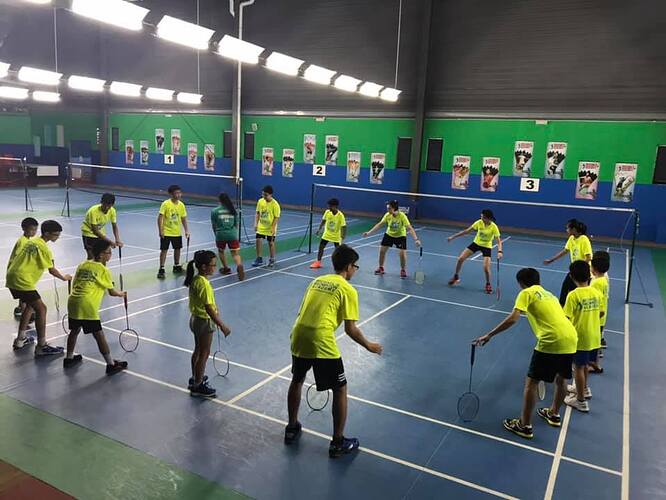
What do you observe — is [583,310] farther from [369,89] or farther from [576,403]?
[369,89]

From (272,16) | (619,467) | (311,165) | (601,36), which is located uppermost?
(272,16)

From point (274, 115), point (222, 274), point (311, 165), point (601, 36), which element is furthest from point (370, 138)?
point (222, 274)

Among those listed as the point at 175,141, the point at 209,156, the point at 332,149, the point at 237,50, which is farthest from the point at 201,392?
the point at 175,141

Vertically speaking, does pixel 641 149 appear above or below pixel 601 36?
below

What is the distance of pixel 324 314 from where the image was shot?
205 inches

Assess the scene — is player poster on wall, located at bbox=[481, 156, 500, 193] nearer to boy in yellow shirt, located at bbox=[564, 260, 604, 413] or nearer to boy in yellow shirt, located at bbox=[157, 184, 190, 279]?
boy in yellow shirt, located at bbox=[157, 184, 190, 279]

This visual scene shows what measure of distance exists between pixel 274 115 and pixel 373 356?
21275 mm

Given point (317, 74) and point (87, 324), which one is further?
point (317, 74)

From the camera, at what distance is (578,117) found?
67.6ft

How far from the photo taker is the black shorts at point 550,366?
579 cm

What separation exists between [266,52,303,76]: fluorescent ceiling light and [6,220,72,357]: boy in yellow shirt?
Result: 850 cm

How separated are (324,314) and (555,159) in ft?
62.0

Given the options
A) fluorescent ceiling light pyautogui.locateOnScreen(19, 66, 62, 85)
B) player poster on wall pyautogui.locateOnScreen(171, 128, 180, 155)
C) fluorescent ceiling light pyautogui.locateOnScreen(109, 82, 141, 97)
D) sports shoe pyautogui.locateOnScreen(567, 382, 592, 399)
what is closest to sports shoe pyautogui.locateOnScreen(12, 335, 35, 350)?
sports shoe pyautogui.locateOnScreen(567, 382, 592, 399)

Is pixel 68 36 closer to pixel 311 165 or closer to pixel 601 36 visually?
pixel 311 165
